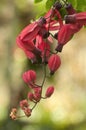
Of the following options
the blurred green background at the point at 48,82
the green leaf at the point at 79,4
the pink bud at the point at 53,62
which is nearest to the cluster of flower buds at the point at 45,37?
the pink bud at the point at 53,62

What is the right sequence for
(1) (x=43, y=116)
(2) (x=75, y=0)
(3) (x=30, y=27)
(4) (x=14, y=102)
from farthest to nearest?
(4) (x=14, y=102), (1) (x=43, y=116), (2) (x=75, y=0), (3) (x=30, y=27)

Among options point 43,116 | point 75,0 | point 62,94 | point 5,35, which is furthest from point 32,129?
point 75,0

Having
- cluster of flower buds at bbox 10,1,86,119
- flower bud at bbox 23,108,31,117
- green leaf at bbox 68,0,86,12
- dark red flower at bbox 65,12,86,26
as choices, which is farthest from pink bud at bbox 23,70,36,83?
green leaf at bbox 68,0,86,12

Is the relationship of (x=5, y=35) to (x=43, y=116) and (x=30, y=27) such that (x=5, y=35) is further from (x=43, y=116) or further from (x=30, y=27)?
(x=30, y=27)

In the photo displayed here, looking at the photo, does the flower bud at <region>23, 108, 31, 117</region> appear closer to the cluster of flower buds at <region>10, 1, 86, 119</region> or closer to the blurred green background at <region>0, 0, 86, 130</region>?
the cluster of flower buds at <region>10, 1, 86, 119</region>

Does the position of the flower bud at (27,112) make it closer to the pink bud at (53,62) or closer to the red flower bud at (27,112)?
the red flower bud at (27,112)
